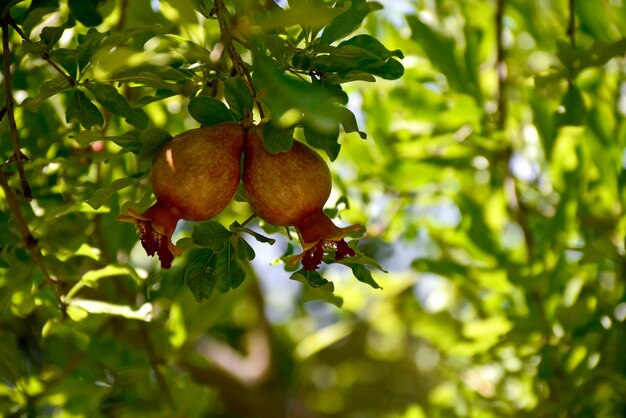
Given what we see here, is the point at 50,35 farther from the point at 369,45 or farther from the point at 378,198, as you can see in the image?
the point at 378,198

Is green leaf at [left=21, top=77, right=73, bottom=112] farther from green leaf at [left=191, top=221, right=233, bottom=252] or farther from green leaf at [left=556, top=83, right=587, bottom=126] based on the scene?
green leaf at [left=556, top=83, right=587, bottom=126]

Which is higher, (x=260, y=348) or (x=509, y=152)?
(x=509, y=152)

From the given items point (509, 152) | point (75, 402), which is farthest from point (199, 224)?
point (509, 152)

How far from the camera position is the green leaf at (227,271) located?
2.32ft

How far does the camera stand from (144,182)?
1.00 m

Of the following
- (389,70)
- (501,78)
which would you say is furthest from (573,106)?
(389,70)

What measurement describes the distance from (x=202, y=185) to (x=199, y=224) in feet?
0.23

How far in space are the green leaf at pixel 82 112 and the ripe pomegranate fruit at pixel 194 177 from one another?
0.36 ft

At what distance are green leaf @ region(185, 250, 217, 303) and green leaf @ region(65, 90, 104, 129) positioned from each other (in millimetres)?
155

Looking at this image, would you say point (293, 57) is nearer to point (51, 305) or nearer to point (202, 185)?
point (202, 185)

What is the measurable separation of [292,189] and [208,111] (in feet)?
0.32

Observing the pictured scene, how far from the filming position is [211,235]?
0.69 meters

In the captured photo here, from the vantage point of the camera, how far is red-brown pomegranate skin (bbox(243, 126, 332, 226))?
63cm

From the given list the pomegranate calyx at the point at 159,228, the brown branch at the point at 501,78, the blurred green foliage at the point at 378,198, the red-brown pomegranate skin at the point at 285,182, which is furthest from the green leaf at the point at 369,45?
the brown branch at the point at 501,78
